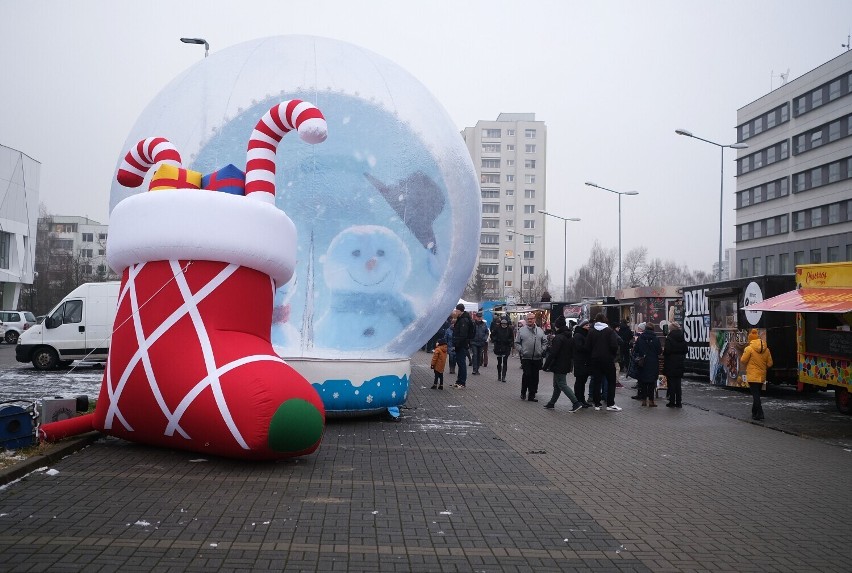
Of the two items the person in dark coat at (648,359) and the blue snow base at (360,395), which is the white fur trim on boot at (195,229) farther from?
the person in dark coat at (648,359)

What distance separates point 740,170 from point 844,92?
16.2 meters

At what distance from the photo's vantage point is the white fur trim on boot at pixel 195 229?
26.2ft

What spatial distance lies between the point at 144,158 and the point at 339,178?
2786 mm

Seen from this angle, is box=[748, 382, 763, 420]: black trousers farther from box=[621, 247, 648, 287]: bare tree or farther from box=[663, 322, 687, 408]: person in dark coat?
box=[621, 247, 648, 287]: bare tree

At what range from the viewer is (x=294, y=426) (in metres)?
7.57

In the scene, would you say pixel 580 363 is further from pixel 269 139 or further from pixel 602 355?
pixel 269 139

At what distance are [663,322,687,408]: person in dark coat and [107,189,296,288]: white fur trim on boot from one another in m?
9.46

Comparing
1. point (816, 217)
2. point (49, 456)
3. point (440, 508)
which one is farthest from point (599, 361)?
point (816, 217)

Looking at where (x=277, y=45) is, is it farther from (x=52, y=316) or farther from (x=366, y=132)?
(x=52, y=316)

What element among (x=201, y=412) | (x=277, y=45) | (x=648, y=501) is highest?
(x=277, y=45)

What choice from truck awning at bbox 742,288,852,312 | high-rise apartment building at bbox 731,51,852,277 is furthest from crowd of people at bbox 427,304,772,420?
high-rise apartment building at bbox 731,51,852,277

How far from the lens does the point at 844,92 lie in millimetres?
56656

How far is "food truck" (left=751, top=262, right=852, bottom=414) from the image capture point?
14.0 meters

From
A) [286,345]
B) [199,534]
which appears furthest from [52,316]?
[199,534]
